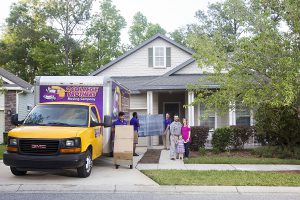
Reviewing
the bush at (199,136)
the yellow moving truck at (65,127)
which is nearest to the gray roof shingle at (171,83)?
the bush at (199,136)

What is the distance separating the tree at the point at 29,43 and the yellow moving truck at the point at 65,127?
85.5 feet

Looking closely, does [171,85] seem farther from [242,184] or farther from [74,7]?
[74,7]

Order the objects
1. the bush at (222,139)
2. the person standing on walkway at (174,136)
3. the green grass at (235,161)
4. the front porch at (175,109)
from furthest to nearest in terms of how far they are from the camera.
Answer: the front porch at (175,109) < the bush at (222,139) < the person standing on walkway at (174,136) < the green grass at (235,161)

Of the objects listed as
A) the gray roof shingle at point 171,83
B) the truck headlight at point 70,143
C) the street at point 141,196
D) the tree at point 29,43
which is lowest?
the street at point 141,196

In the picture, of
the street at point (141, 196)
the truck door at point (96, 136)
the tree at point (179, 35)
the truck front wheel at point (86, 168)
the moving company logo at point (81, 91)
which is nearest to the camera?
the street at point (141, 196)

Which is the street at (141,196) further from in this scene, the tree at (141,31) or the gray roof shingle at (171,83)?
the tree at (141,31)

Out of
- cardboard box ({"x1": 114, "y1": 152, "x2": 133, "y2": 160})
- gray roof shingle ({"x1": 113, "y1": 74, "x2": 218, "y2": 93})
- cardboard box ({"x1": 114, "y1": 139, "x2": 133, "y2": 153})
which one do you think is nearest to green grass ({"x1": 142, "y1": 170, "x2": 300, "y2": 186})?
cardboard box ({"x1": 114, "y1": 152, "x2": 133, "y2": 160})

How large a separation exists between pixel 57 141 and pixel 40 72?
32.3 meters

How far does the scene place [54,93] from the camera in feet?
42.6

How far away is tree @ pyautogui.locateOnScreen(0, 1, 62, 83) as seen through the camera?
129 feet

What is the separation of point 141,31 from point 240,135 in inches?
1664

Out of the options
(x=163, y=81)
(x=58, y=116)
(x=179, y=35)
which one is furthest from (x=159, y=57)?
(x=179, y=35)

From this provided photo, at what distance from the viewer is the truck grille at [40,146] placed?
10.2m

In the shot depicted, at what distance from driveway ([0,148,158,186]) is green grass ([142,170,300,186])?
1.35 feet
